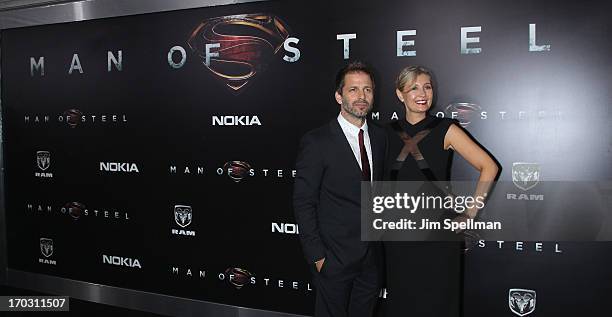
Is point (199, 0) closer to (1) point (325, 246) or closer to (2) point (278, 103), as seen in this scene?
(2) point (278, 103)

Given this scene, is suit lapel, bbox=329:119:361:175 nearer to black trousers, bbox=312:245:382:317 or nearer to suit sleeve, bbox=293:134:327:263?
suit sleeve, bbox=293:134:327:263

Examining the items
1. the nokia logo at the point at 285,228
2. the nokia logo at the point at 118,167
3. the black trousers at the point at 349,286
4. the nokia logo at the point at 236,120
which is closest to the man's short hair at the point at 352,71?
the black trousers at the point at 349,286

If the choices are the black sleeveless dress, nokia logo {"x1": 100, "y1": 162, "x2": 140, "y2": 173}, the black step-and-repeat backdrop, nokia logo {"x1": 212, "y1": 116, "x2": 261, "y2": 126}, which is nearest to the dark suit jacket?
the black sleeveless dress

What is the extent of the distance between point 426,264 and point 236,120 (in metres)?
1.30

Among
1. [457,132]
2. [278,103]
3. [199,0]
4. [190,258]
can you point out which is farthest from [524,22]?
[190,258]

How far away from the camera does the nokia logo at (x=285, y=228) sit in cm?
245

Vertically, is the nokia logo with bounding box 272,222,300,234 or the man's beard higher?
Answer: the man's beard

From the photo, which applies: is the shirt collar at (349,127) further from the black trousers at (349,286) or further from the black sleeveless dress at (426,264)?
the black trousers at (349,286)

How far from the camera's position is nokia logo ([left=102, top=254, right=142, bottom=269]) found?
9.29 feet

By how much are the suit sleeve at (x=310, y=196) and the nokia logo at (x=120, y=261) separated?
1.51 metres

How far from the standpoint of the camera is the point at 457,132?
176cm

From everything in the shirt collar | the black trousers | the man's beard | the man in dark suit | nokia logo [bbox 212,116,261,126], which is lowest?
the black trousers

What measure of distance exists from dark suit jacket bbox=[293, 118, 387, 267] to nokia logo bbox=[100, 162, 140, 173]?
1418 mm

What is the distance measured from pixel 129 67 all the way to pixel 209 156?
2.47 feet
